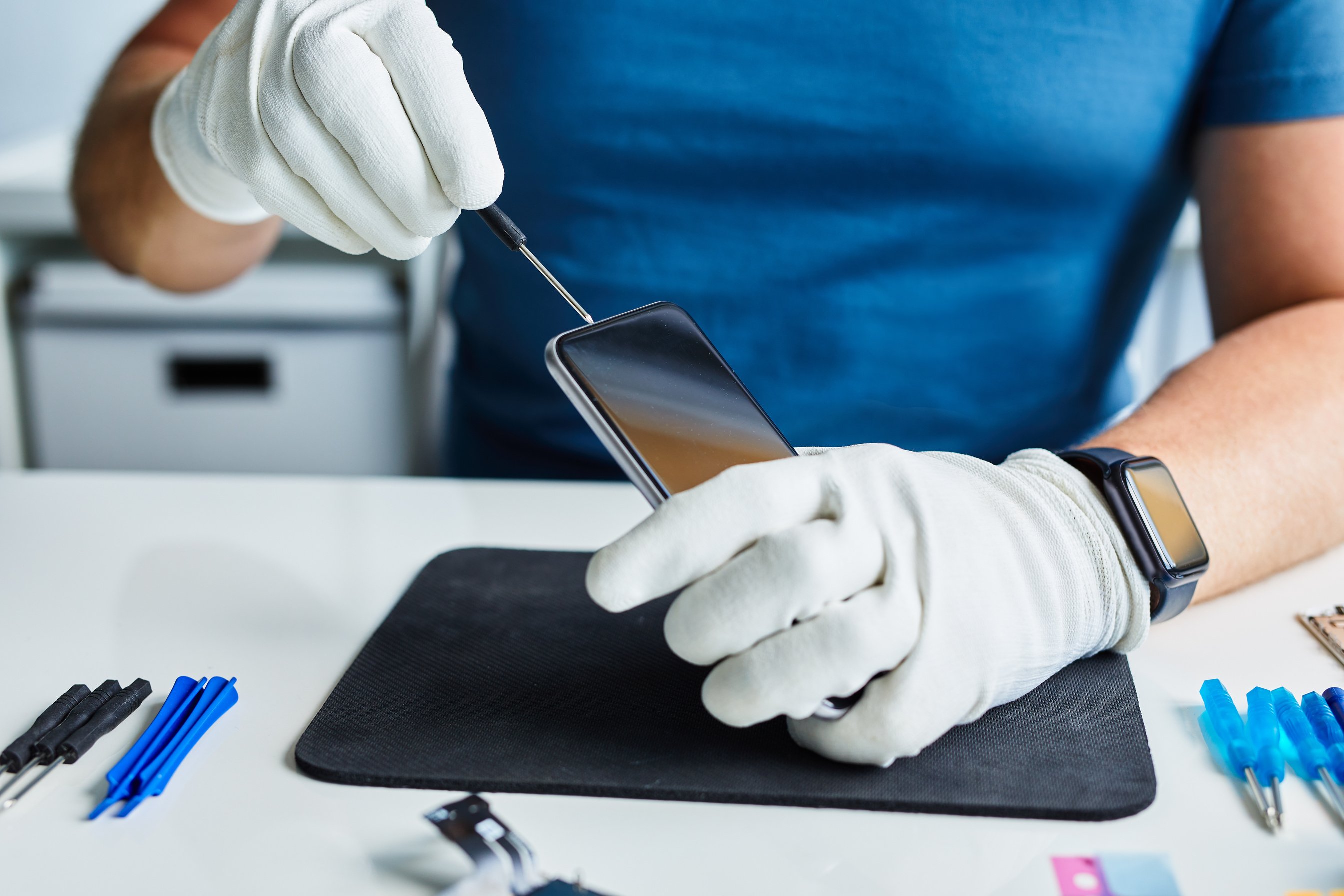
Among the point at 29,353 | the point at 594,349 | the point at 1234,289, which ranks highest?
the point at 594,349

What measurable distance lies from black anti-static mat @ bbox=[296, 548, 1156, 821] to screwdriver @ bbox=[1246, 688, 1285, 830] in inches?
1.9

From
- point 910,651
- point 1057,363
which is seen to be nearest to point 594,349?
point 910,651

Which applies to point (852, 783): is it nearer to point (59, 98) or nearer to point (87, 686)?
point (87, 686)

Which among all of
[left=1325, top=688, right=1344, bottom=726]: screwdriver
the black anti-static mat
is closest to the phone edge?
the black anti-static mat

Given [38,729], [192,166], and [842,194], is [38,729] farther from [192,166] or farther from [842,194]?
[842,194]

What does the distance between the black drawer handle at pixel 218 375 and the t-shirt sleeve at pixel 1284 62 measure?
132 centimetres

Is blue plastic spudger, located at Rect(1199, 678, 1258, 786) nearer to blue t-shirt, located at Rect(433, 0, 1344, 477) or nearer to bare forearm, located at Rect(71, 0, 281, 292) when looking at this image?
blue t-shirt, located at Rect(433, 0, 1344, 477)

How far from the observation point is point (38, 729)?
519mm

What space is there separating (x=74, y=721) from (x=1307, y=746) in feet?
1.89

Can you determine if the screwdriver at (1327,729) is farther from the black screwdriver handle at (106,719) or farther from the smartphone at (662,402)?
the black screwdriver handle at (106,719)

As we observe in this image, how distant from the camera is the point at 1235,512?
67 centimetres

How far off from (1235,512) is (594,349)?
409 millimetres

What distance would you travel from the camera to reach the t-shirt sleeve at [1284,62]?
2.77 feet

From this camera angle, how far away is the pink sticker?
0.43 m
